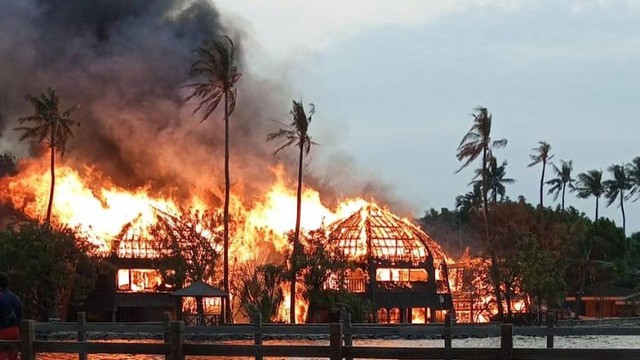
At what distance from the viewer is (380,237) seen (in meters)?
80.6

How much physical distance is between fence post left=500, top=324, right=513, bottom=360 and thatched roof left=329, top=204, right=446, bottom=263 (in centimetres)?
6283

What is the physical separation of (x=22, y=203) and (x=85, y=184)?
213 inches

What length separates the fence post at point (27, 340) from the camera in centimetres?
1745

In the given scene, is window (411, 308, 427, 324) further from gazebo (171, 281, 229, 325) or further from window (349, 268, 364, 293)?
gazebo (171, 281, 229, 325)

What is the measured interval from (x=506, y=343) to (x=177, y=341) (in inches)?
180

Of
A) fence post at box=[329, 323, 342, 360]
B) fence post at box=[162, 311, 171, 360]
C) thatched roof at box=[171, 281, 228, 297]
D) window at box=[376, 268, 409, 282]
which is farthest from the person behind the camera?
window at box=[376, 268, 409, 282]

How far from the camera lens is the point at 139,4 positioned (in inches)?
4247

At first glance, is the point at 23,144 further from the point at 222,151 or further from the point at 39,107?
the point at 39,107

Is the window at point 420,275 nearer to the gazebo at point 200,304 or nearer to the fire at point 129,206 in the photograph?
the fire at point 129,206

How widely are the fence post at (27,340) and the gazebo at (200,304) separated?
132 feet

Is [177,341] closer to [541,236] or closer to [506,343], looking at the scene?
[506,343]

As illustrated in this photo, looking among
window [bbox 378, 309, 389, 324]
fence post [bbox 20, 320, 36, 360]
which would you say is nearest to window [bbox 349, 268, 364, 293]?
window [bbox 378, 309, 389, 324]

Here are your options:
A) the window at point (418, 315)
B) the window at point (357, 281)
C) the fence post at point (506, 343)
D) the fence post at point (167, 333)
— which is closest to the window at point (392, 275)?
the window at point (357, 281)

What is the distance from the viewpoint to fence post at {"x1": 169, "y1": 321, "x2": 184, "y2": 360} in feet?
54.9
